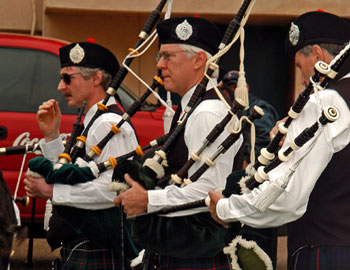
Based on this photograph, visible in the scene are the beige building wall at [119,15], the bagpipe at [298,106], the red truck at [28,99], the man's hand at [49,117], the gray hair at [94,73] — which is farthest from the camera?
the beige building wall at [119,15]

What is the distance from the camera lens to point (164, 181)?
15.1ft

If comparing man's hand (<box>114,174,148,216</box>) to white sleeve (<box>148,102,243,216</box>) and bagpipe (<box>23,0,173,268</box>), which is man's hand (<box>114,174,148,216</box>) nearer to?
white sleeve (<box>148,102,243,216</box>)

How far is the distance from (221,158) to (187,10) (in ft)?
28.7

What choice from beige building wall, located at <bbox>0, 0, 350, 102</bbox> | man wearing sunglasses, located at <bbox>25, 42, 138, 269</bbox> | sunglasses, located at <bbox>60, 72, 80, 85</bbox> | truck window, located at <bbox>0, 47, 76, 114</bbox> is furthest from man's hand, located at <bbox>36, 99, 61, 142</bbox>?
beige building wall, located at <bbox>0, 0, 350, 102</bbox>

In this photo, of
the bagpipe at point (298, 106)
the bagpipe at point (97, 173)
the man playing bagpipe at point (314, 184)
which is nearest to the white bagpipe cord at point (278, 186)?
the man playing bagpipe at point (314, 184)

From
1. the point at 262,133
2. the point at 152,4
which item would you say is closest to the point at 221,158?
the point at 262,133

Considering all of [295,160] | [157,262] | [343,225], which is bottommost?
[157,262]

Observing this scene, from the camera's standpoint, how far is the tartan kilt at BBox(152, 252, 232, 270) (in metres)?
4.59

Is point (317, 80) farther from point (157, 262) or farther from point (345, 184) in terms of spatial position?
point (157, 262)

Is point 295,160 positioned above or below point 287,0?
below

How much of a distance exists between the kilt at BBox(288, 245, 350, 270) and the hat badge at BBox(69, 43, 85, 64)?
87.9 inches

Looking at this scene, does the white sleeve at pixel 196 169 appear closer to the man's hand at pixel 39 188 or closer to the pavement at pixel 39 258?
the man's hand at pixel 39 188

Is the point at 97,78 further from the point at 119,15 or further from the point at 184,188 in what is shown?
the point at 119,15

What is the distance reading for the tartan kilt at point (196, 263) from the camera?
181 inches
